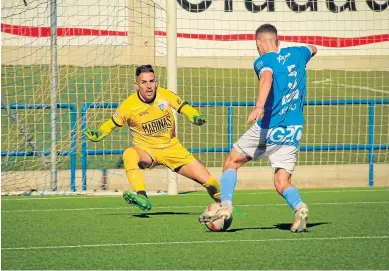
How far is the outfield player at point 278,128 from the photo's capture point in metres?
9.65

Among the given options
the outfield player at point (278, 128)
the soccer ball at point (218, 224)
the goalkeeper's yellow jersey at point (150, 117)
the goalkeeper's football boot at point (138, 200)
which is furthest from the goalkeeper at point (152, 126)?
the outfield player at point (278, 128)

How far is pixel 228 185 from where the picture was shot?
973 centimetres

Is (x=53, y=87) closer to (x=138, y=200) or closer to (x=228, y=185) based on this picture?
(x=138, y=200)

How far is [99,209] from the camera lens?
12344 millimetres

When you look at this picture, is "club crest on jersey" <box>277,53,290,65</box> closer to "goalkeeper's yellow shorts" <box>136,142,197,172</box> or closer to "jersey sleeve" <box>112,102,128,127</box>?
"goalkeeper's yellow shorts" <box>136,142,197,172</box>

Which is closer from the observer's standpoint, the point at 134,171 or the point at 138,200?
the point at 138,200

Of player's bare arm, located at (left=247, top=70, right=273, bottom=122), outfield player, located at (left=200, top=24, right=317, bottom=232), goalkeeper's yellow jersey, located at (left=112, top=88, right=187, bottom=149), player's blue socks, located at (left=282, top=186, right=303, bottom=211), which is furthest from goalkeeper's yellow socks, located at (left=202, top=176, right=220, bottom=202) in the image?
player's bare arm, located at (left=247, top=70, right=273, bottom=122)

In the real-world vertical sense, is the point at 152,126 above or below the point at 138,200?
above

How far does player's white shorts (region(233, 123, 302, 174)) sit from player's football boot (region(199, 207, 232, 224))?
534mm

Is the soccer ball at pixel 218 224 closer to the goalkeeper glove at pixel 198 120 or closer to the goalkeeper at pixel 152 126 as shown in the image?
the goalkeeper glove at pixel 198 120

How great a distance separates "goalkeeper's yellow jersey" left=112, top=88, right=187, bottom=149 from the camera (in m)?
11.7

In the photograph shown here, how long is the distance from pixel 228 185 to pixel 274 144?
1.74ft

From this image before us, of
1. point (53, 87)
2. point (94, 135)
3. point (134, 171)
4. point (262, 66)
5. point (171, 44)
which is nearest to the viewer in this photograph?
point (262, 66)

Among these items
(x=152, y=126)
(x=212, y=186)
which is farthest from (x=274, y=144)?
(x=152, y=126)
